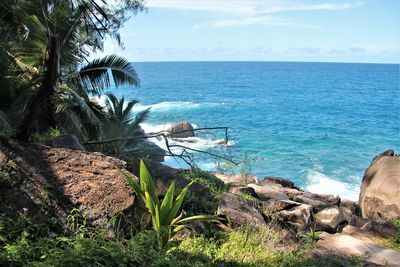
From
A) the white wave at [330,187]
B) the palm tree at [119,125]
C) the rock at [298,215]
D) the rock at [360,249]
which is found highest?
the palm tree at [119,125]

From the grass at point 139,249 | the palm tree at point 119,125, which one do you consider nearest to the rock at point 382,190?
the grass at point 139,249

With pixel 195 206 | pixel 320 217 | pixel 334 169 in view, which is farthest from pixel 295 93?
pixel 195 206

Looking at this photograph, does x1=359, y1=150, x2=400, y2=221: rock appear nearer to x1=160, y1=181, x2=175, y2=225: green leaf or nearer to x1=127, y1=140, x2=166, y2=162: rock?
x1=127, y1=140, x2=166, y2=162: rock

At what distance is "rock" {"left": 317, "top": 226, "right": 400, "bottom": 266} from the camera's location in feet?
20.0

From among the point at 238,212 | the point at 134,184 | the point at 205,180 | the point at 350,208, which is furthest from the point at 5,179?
the point at 350,208

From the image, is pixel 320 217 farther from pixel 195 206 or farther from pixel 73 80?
pixel 73 80

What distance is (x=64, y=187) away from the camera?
15.4 feet

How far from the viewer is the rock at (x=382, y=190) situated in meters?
10.1

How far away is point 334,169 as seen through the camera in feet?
77.3

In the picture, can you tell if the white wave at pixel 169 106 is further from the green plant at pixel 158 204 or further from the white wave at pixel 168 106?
the green plant at pixel 158 204

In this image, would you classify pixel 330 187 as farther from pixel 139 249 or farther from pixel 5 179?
pixel 5 179

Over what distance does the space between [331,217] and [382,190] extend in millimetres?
1534

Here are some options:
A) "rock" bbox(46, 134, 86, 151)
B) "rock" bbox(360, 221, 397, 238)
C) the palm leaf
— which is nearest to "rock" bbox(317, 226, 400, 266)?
"rock" bbox(360, 221, 397, 238)

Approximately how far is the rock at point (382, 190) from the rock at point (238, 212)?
16.1 ft
